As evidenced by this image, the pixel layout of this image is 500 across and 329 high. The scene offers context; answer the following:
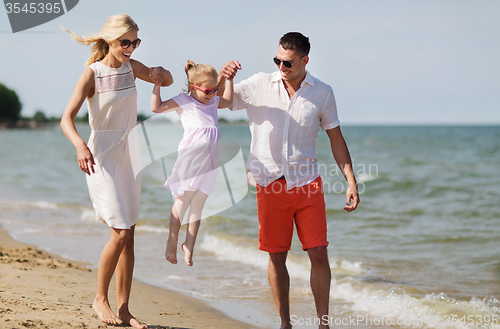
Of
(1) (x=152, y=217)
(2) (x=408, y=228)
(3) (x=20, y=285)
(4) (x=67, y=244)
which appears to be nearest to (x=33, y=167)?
(1) (x=152, y=217)

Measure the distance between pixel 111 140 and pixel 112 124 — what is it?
0.10 m

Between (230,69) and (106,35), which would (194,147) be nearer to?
(230,69)

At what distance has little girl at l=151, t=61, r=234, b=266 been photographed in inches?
129

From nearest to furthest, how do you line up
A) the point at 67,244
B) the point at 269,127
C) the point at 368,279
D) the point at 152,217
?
the point at 269,127 < the point at 368,279 < the point at 67,244 < the point at 152,217

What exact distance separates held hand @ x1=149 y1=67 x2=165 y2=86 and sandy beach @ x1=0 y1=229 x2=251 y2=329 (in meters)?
1.71

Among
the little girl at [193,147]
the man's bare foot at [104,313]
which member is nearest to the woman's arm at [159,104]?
the little girl at [193,147]

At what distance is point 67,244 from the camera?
7738 millimetres

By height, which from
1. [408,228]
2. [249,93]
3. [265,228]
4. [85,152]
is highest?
→ [249,93]

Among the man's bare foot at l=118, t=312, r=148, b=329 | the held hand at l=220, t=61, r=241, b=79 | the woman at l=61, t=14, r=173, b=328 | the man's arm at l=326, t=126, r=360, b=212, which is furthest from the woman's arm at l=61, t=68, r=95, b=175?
the man's arm at l=326, t=126, r=360, b=212

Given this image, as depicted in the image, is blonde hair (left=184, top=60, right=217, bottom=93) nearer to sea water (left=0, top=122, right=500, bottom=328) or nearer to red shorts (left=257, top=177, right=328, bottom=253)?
sea water (left=0, top=122, right=500, bottom=328)

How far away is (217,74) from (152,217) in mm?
7743

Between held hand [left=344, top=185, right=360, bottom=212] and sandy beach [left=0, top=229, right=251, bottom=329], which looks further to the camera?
held hand [left=344, top=185, right=360, bottom=212]

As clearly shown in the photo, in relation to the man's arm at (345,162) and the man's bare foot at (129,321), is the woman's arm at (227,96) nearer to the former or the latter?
the man's arm at (345,162)

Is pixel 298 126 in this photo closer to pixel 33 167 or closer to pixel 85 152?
pixel 85 152
